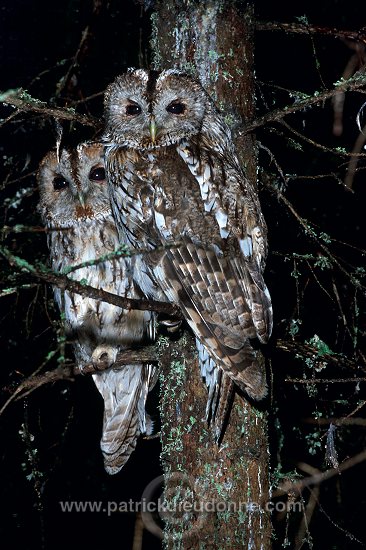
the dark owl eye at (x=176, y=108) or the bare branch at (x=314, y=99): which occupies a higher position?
the dark owl eye at (x=176, y=108)

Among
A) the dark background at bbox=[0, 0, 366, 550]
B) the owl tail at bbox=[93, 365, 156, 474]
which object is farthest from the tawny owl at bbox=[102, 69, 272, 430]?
the owl tail at bbox=[93, 365, 156, 474]

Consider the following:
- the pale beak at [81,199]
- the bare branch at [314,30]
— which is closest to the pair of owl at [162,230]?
the pale beak at [81,199]

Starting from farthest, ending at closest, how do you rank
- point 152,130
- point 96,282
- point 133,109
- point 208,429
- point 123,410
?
point 123,410 < point 96,282 < point 133,109 < point 152,130 < point 208,429

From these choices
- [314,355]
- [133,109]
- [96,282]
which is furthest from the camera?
[96,282]

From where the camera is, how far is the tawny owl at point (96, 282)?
11.0 ft

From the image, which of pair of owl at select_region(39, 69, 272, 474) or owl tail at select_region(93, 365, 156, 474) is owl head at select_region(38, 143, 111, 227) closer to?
pair of owl at select_region(39, 69, 272, 474)

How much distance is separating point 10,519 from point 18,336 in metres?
1.12

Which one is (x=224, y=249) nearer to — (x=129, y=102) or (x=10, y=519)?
(x=129, y=102)

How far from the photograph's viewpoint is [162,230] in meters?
2.77

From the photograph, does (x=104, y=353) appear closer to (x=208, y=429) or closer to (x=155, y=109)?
(x=208, y=429)

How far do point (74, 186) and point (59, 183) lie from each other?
121 mm

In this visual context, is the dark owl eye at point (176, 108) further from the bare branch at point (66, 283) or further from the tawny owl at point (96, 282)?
the bare branch at point (66, 283)

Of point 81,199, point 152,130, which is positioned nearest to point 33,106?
point 152,130

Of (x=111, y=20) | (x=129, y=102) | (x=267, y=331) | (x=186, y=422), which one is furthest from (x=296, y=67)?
(x=186, y=422)
